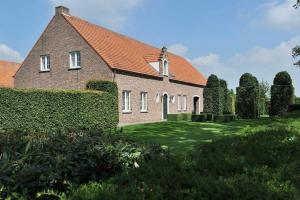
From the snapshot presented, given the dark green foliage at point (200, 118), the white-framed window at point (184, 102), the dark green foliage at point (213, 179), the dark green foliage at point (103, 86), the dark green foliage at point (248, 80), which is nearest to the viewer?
the dark green foliage at point (213, 179)

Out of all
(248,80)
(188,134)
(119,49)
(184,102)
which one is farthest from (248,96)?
(188,134)

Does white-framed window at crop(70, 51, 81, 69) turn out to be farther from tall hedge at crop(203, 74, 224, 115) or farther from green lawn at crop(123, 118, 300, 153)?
tall hedge at crop(203, 74, 224, 115)

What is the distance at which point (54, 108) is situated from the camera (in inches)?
905

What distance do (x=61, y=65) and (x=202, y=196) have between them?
95.8 feet

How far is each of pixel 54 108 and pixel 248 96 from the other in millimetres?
22532

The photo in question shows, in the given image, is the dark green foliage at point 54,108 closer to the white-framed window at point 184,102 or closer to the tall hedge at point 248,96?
the tall hedge at point 248,96

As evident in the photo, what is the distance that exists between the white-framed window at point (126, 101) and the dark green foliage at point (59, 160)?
23.4 meters

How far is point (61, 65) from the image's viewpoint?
33000 millimetres

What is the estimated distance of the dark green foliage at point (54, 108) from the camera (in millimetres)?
20734

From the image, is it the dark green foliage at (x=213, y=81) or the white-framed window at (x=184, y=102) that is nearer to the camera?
the dark green foliage at (x=213, y=81)

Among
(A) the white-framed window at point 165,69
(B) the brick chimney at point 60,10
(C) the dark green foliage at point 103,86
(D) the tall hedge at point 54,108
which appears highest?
(B) the brick chimney at point 60,10

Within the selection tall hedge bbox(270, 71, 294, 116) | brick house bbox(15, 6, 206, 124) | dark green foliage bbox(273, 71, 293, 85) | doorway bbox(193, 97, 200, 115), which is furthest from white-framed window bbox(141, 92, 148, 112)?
doorway bbox(193, 97, 200, 115)

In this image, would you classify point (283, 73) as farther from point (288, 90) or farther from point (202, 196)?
point (202, 196)

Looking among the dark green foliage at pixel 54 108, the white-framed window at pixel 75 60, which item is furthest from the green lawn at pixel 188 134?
the white-framed window at pixel 75 60
